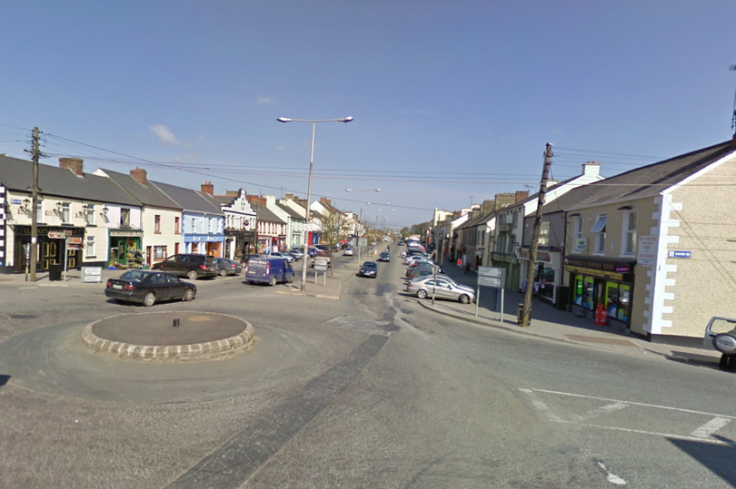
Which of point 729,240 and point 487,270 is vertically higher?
point 729,240

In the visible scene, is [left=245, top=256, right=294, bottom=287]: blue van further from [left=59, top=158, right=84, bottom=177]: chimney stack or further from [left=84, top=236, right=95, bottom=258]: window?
[left=59, top=158, right=84, bottom=177]: chimney stack

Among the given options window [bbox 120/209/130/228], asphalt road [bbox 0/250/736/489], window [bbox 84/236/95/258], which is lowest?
asphalt road [bbox 0/250/736/489]

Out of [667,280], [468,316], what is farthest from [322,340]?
[667,280]

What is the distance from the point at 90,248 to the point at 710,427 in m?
35.3

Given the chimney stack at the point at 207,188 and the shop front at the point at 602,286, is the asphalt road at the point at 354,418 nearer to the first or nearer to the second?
the shop front at the point at 602,286

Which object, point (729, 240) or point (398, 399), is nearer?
point (398, 399)

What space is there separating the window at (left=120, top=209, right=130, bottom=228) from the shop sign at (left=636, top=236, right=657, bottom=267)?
114 ft

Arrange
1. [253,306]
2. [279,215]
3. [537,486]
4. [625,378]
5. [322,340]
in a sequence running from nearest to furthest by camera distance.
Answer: [537,486], [625,378], [322,340], [253,306], [279,215]

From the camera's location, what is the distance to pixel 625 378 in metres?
10.2

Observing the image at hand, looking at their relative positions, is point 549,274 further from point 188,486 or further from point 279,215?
point 279,215

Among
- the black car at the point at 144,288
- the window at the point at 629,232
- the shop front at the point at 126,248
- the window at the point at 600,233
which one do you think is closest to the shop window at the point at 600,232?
the window at the point at 600,233

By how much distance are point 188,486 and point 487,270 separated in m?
17.0

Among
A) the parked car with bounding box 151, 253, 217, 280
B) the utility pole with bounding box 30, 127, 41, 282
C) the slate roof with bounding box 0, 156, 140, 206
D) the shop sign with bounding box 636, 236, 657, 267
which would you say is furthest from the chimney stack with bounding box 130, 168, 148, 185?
the shop sign with bounding box 636, 236, 657, 267

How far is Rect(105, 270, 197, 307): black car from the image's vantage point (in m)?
16.3
